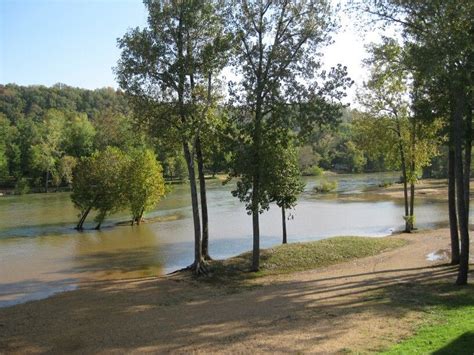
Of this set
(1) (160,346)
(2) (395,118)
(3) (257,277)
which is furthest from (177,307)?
(2) (395,118)

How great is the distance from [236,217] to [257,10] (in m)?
26.3

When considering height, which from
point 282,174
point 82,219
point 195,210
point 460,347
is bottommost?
point 82,219

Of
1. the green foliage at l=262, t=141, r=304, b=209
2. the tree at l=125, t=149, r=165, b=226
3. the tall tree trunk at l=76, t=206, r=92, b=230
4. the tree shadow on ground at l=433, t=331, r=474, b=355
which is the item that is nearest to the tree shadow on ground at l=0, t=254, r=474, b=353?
the tree shadow on ground at l=433, t=331, r=474, b=355

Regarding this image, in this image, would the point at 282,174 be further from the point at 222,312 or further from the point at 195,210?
the point at 222,312

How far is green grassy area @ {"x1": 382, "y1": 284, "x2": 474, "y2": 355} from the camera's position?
874 cm

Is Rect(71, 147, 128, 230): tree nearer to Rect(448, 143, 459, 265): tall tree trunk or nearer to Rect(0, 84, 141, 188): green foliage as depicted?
Rect(448, 143, 459, 265): tall tree trunk

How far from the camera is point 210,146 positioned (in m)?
21.4

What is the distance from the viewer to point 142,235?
114 feet

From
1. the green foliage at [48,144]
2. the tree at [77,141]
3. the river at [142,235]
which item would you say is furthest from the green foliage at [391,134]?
the tree at [77,141]

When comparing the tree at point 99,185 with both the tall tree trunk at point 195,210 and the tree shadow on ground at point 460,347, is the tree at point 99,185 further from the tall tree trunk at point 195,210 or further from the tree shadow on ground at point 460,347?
the tree shadow on ground at point 460,347

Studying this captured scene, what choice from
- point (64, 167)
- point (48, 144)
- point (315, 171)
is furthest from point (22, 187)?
point (315, 171)

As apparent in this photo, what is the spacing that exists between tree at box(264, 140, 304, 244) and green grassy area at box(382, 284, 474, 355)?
740cm

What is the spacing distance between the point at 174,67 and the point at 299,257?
10335 mm

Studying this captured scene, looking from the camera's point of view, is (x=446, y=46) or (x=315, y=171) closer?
(x=446, y=46)
